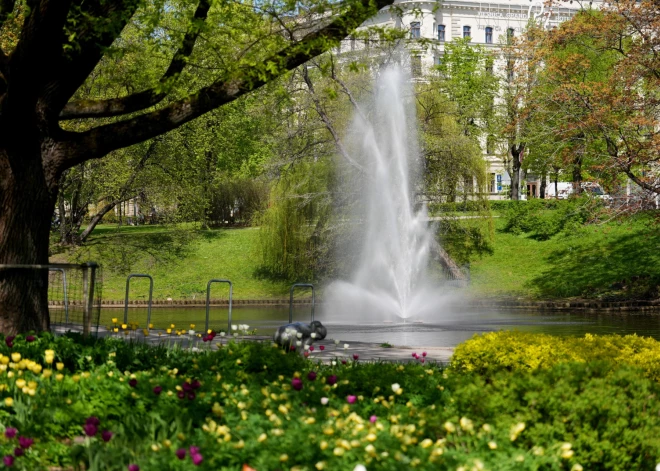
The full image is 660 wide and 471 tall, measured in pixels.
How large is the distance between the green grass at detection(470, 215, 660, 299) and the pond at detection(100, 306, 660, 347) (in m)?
5.14

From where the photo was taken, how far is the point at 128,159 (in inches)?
1526

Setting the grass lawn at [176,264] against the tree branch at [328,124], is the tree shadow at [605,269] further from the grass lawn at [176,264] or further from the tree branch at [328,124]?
the grass lawn at [176,264]

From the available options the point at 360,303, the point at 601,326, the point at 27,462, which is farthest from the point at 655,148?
the point at 27,462

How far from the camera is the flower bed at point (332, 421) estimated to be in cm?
560

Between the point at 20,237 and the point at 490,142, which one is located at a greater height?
the point at 490,142

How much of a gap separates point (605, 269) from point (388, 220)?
9.50 meters

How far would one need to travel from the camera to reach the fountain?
117ft

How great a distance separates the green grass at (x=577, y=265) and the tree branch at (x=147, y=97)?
2527cm

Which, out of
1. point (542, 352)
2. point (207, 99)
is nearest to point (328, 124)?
point (207, 99)

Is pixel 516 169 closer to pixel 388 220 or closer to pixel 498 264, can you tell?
pixel 498 264

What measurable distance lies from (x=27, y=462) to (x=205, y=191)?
39841 mm

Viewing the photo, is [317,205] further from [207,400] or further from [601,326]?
[207,400]

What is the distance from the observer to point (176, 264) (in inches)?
1697

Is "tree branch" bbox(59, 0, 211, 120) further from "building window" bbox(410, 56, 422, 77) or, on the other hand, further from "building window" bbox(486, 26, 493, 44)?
"building window" bbox(486, 26, 493, 44)
